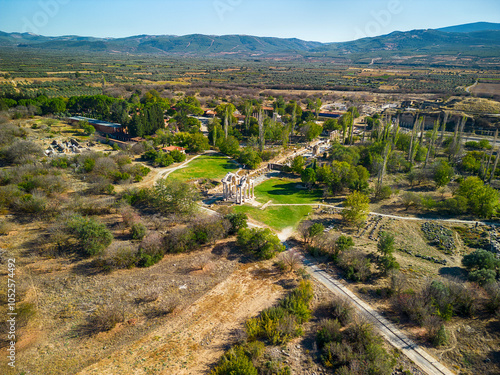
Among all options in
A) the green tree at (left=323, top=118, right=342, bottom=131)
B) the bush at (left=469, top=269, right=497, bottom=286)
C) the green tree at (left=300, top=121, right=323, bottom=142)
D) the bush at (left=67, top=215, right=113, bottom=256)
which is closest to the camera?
the bush at (left=469, top=269, right=497, bottom=286)

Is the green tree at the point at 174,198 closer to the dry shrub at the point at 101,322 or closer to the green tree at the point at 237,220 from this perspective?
the green tree at the point at 237,220

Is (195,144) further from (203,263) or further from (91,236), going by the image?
(203,263)

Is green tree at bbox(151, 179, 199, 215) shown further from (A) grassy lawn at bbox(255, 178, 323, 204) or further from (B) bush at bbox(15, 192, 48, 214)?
(B) bush at bbox(15, 192, 48, 214)

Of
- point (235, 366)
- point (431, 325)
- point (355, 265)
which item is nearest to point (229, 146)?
point (355, 265)

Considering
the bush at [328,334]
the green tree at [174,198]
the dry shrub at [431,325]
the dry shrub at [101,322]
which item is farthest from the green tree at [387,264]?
the dry shrub at [101,322]

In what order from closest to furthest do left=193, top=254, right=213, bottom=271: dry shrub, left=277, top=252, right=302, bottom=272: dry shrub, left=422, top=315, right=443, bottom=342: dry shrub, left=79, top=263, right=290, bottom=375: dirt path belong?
1. left=79, top=263, right=290, bottom=375: dirt path
2. left=422, top=315, right=443, bottom=342: dry shrub
3. left=277, top=252, right=302, bottom=272: dry shrub
4. left=193, top=254, right=213, bottom=271: dry shrub

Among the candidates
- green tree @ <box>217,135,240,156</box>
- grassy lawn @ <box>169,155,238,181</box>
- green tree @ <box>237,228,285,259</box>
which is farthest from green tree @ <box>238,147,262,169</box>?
green tree @ <box>237,228,285,259</box>
